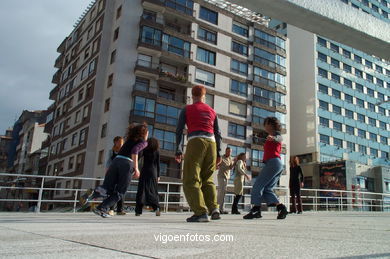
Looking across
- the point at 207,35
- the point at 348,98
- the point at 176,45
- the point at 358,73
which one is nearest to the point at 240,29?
the point at 207,35

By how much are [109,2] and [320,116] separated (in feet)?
99.4

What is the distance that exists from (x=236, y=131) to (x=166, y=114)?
8.70m

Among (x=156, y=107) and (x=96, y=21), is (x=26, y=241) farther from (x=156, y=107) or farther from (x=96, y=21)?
(x=96, y=21)

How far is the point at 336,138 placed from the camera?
49.3m

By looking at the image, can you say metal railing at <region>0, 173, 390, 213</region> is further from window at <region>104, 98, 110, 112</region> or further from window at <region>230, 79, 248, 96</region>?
window at <region>230, 79, 248, 96</region>

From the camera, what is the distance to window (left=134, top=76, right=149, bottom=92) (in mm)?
32806

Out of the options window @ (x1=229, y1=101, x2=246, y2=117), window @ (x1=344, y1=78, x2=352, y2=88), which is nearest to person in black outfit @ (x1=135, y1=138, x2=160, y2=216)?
window @ (x1=229, y1=101, x2=246, y2=117)

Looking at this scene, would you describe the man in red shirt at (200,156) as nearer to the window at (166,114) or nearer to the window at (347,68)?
the window at (166,114)

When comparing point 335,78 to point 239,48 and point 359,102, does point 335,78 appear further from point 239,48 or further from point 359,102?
point 239,48

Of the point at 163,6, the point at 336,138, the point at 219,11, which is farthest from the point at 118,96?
the point at 336,138

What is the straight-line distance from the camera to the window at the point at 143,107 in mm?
31734

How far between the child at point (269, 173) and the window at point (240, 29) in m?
35.5

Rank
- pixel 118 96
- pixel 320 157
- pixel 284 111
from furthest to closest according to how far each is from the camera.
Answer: pixel 320 157
pixel 284 111
pixel 118 96

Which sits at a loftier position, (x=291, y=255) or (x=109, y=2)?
(x=109, y=2)
